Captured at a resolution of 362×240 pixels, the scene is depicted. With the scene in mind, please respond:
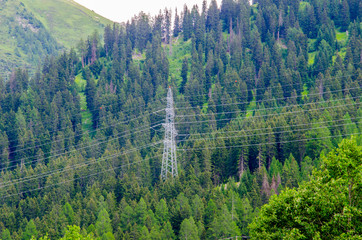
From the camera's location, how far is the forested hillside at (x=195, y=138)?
78312 mm

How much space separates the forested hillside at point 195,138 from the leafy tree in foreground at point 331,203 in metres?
0.13

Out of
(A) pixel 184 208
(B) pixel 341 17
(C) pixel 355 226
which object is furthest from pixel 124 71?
(C) pixel 355 226

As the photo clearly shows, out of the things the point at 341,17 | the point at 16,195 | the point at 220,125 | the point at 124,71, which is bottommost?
the point at 16,195

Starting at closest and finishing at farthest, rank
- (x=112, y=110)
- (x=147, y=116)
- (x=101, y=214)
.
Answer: (x=101, y=214) → (x=147, y=116) → (x=112, y=110)

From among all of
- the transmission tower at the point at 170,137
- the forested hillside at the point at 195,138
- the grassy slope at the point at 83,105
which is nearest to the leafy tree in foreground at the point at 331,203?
the forested hillside at the point at 195,138

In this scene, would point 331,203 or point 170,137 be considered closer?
point 331,203

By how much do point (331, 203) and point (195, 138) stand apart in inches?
3819

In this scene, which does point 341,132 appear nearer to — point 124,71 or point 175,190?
point 175,190

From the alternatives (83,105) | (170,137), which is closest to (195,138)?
(170,137)

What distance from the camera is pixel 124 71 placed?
632 feet

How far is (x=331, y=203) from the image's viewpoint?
1293 inches

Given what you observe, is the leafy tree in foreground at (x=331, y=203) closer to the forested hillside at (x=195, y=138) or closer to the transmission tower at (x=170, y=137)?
the forested hillside at (x=195, y=138)

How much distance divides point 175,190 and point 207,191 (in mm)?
6369

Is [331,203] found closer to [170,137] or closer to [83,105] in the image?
[170,137]
